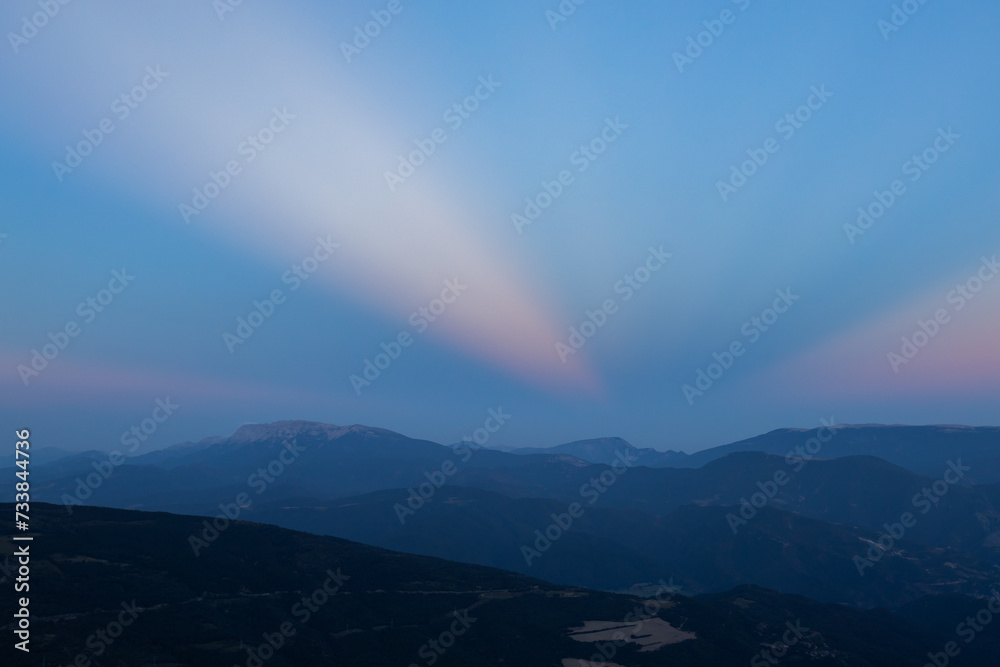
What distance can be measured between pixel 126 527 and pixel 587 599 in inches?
5525

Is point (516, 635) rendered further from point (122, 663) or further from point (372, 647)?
point (122, 663)

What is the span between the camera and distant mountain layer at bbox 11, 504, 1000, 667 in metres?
124

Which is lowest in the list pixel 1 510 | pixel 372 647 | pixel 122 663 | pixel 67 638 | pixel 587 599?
pixel 1 510

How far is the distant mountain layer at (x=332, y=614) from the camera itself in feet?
408

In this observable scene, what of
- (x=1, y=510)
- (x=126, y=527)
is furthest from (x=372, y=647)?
(x=1, y=510)

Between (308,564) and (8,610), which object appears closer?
(8,610)

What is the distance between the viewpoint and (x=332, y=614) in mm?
152625

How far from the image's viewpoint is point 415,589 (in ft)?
577

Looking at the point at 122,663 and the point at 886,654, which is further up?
the point at 886,654

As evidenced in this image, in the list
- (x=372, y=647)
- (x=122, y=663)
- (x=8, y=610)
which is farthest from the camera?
(x=372, y=647)

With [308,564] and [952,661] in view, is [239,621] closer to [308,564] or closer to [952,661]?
[308,564]

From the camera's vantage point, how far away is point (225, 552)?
18075 centimetres

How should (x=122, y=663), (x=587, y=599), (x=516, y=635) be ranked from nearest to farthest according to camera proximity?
(x=122, y=663) < (x=516, y=635) < (x=587, y=599)

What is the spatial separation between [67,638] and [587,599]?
124 metres
